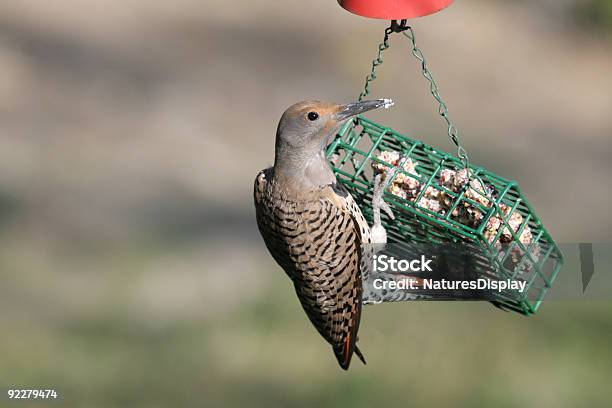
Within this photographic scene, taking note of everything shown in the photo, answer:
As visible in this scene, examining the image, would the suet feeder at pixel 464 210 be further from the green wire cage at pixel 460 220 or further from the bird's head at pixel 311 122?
the bird's head at pixel 311 122

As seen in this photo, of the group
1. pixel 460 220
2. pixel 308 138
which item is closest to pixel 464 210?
pixel 460 220

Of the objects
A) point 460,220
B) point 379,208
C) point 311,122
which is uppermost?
point 311,122

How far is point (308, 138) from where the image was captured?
4570 mm

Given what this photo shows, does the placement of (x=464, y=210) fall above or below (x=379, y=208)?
below

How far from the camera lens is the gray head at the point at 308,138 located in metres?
4.52

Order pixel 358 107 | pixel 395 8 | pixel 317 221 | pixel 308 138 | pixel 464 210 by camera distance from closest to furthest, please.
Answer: pixel 395 8
pixel 358 107
pixel 308 138
pixel 317 221
pixel 464 210

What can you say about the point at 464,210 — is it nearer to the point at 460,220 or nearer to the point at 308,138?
the point at 460,220

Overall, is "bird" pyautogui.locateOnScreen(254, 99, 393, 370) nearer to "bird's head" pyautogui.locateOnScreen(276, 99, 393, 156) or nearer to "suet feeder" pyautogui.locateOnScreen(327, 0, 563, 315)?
"bird's head" pyautogui.locateOnScreen(276, 99, 393, 156)

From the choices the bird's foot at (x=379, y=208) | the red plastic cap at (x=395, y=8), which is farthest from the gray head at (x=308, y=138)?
the red plastic cap at (x=395, y=8)

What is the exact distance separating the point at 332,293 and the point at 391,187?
53cm

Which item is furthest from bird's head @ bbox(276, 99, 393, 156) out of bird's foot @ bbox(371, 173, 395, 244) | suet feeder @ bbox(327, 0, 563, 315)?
bird's foot @ bbox(371, 173, 395, 244)

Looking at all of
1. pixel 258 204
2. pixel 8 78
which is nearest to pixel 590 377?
pixel 258 204

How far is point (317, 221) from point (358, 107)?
0.53 meters

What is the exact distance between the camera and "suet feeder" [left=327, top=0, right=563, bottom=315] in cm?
475
